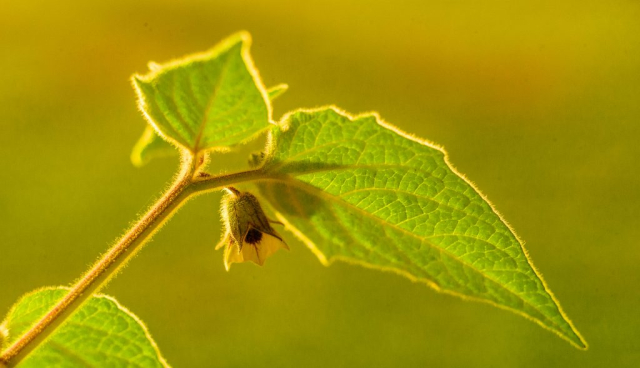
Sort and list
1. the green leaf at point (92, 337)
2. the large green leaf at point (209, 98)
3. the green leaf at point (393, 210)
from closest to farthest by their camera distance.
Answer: the large green leaf at point (209, 98) < the green leaf at point (393, 210) < the green leaf at point (92, 337)

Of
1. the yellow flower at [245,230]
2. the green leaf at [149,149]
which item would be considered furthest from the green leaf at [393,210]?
the green leaf at [149,149]

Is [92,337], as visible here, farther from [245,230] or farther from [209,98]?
[209,98]

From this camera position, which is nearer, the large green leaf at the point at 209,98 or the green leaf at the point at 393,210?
the large green leaf at the point at 209,98

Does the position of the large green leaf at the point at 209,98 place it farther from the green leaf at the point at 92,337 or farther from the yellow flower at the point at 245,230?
the green leaf at the point at 92,337

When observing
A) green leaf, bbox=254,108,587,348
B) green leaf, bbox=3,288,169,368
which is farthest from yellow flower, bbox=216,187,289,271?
green leaf, bbox=3,288,169,368

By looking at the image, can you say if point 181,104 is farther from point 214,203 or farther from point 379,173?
point 214,203

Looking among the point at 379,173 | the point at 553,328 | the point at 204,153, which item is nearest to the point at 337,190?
the point at 379,173
